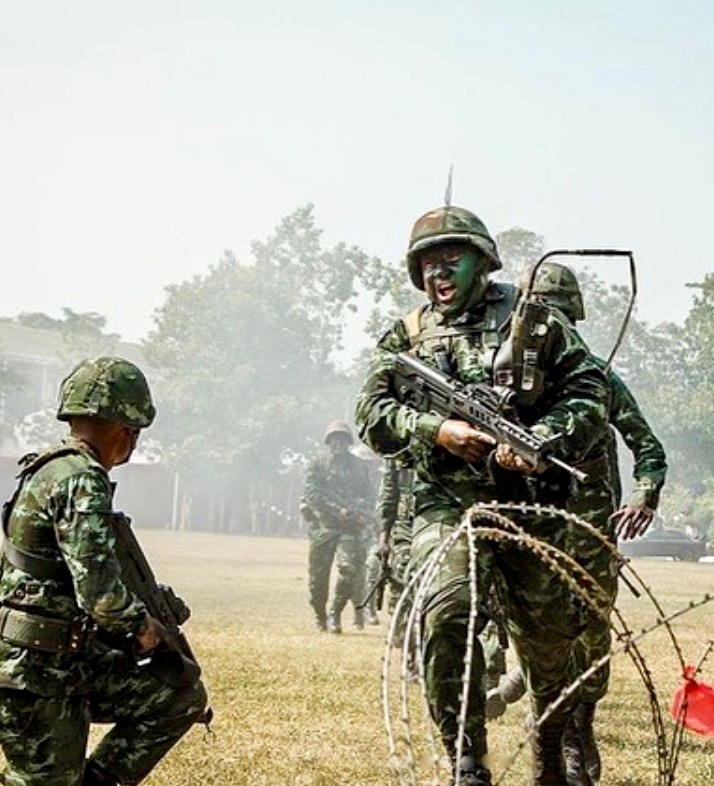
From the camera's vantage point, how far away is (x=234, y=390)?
54.9m

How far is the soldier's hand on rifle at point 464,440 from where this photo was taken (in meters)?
5.29

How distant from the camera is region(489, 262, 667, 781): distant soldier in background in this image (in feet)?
21.5

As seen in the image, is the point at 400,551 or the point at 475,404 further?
the point at 400,551

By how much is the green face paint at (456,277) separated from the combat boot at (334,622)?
9669mm

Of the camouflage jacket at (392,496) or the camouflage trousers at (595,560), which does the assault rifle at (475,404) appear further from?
the camouflage jacket at (392,496)

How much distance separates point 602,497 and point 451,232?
168cm

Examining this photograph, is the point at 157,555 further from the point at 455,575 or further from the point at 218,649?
the point at 455,575

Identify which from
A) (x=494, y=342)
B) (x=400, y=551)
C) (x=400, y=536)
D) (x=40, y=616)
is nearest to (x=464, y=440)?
(x=494, y=342)

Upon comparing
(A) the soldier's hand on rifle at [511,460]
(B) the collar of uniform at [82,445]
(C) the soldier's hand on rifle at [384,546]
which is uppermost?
(A) the soldier's hand on rifle at [511,460]

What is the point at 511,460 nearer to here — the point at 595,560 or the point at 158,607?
the point at 158,607

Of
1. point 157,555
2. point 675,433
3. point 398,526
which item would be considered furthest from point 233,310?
point 398,526

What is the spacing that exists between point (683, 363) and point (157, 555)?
32466 millimetres

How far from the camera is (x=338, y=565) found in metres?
15.4

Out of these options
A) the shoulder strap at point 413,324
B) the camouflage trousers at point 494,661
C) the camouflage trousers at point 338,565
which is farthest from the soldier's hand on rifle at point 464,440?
the camouflage trousers at point 338,565
